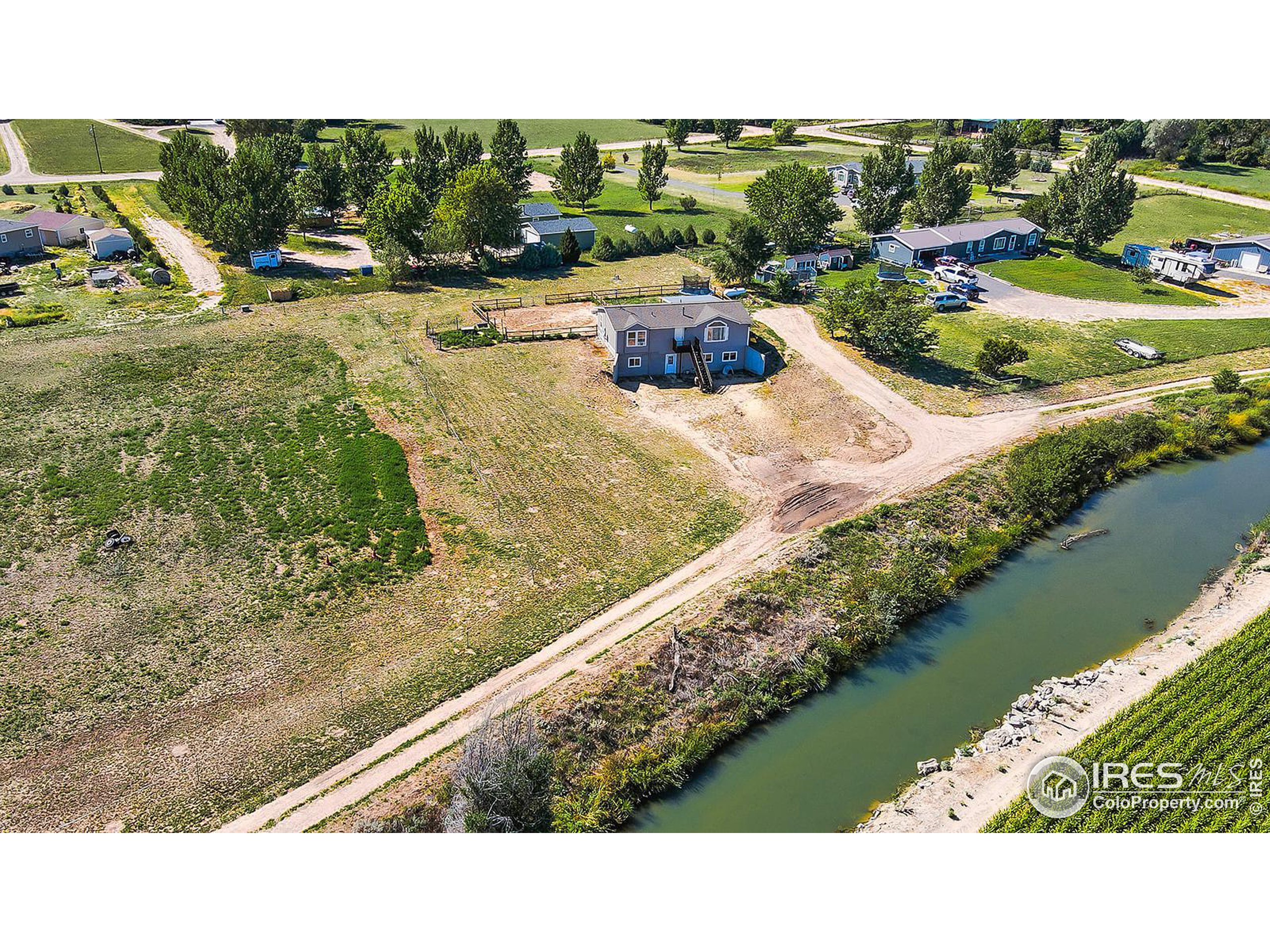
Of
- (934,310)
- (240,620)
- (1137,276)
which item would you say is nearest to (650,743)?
(240,620)

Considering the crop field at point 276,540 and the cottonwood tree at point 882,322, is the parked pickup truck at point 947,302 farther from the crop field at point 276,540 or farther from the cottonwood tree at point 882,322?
the crop field at point 276,540

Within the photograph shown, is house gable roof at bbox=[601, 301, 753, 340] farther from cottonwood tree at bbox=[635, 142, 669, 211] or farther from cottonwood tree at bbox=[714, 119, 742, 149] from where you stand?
cottonwood tree at bbox=[714, 119, 742, 149]

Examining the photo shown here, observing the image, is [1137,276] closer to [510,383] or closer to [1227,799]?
[510,383]

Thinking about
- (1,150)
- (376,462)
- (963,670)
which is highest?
(1,150)

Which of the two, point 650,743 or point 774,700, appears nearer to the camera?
point 650,743

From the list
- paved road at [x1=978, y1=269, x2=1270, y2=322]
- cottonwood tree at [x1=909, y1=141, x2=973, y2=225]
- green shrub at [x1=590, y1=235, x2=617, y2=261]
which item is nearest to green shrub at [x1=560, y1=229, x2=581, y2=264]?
green shrub at [x1=590, y1=235, x2=617, y2=261]

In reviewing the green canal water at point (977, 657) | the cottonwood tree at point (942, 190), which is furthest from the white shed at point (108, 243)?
the cottonwood tree at point (942, 190)
